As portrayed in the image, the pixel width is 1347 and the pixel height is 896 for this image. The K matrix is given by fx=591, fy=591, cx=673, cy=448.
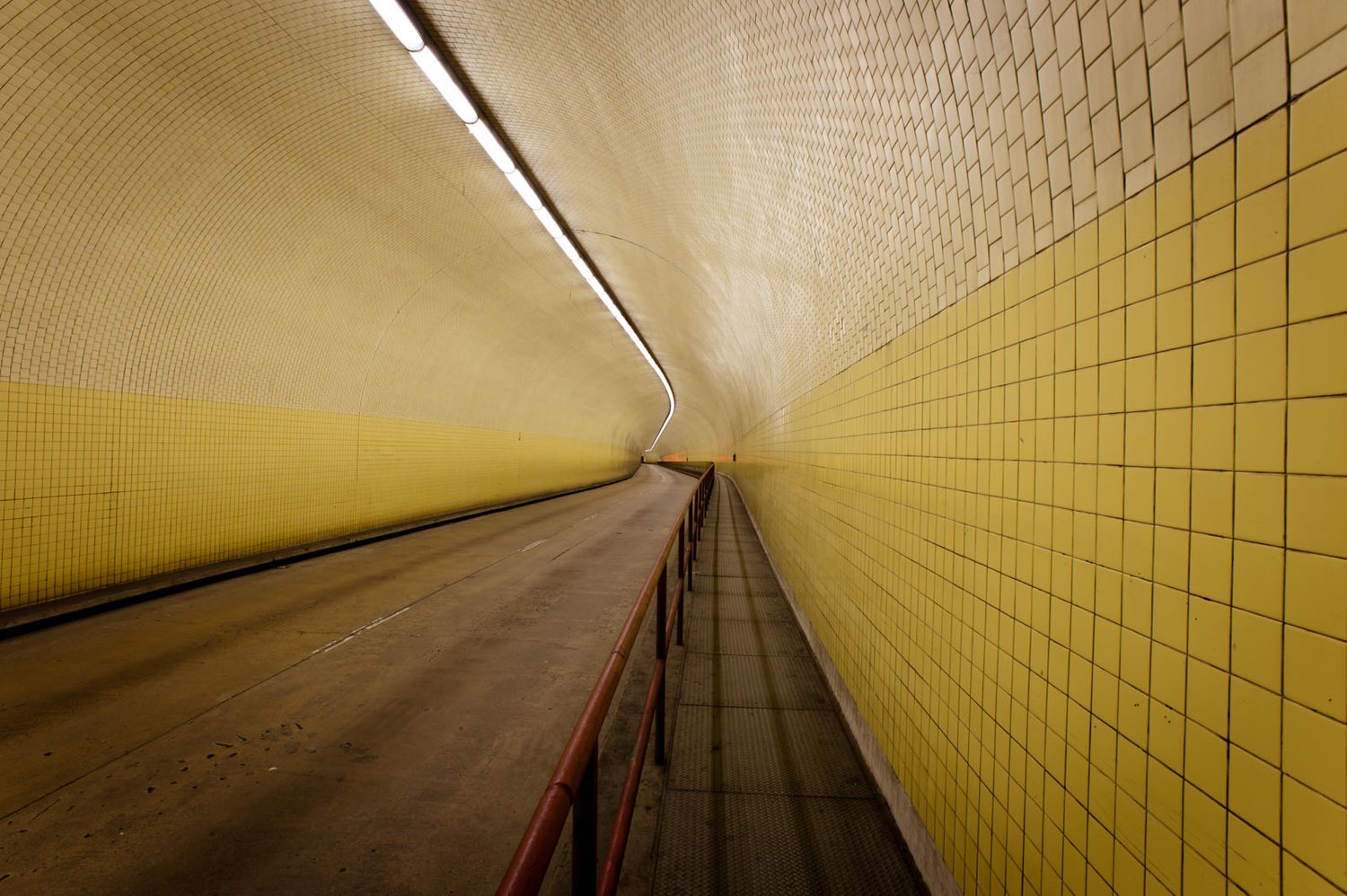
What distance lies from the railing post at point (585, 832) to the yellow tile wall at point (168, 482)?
715 cm

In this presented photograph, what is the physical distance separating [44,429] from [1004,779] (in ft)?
27.5

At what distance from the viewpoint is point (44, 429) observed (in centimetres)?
584

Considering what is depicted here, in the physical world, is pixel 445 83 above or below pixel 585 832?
above

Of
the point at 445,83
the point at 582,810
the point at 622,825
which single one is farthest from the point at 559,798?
the point at 445,83

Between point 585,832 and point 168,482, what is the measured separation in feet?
26.8

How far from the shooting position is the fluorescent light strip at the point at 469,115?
4574mm

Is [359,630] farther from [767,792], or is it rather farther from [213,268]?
[213,268]

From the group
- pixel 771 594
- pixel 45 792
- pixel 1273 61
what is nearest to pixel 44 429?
pixel 45 792

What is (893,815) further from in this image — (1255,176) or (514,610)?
(514,610)

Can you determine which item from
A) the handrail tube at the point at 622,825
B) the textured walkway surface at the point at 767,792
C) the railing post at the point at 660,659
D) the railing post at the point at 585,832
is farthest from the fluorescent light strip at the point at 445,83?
the railing post at the point at 585,832

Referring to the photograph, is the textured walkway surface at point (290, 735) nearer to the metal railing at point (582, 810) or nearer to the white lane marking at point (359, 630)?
the white lane marking at point (359, 630)

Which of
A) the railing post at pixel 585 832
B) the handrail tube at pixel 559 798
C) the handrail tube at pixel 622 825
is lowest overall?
the handrail tube at pixel 622 825

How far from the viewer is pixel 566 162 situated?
267 inches

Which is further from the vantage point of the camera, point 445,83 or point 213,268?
point 213,268
